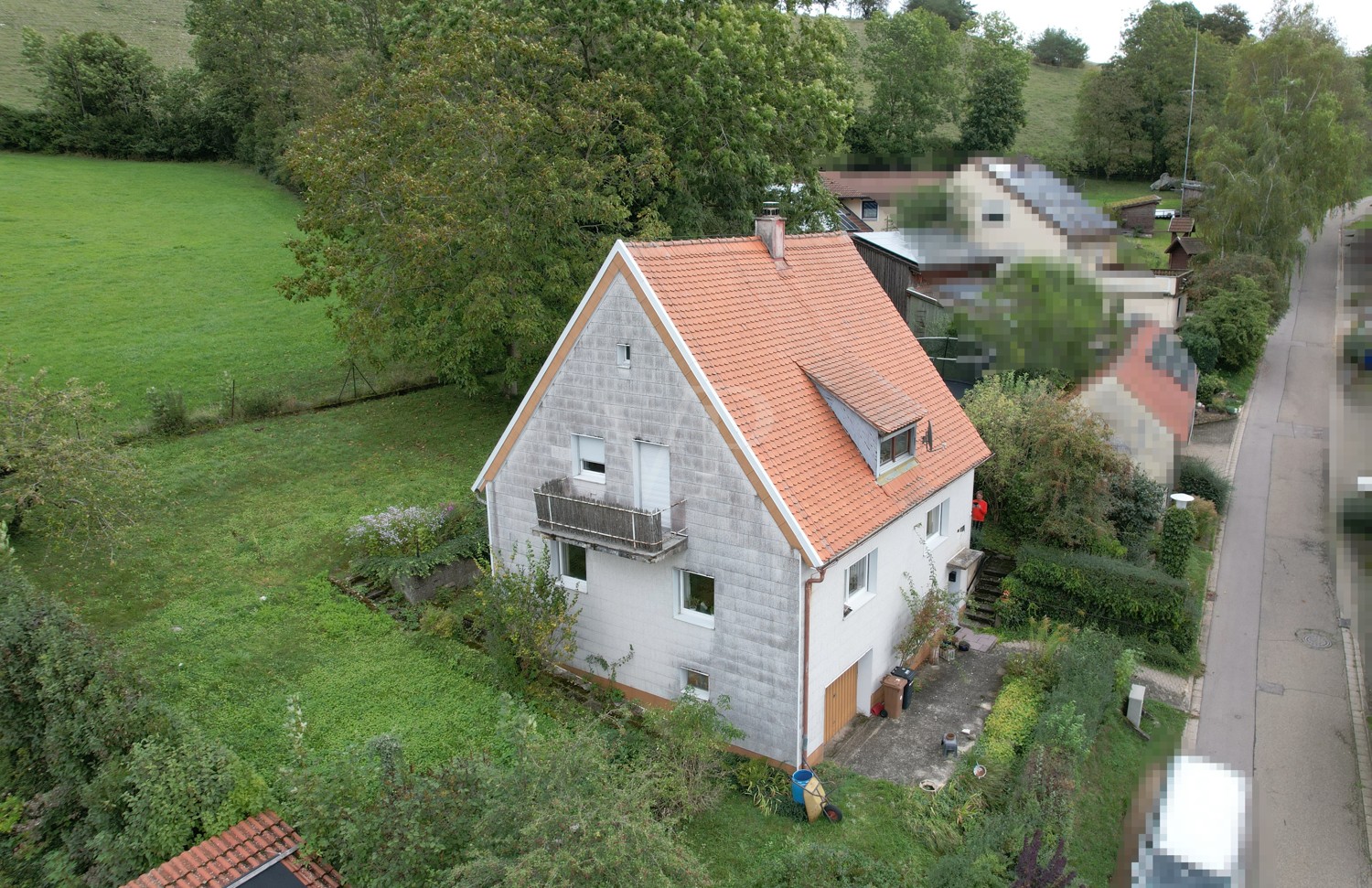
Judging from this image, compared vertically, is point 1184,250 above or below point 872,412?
above

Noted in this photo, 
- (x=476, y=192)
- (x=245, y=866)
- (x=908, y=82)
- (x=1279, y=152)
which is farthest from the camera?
(x=908, y=82)

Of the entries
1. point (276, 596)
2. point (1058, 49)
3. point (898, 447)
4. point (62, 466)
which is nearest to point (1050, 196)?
point (898, 447)

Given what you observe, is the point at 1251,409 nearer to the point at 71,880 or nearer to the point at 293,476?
the point at 293,476

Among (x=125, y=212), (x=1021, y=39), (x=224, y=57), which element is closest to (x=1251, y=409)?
(x=1021, y=39)

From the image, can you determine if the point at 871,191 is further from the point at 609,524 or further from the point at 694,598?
the point at 609,524

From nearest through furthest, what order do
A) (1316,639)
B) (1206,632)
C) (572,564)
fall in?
(572,564) < (1316,639) < (1206,632)

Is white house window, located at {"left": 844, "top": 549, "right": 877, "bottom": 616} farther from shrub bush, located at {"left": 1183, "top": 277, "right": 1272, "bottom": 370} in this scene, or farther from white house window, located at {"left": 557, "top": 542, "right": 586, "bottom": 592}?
shrub bush, located at {"left": 1183, "top": 277, "right": 1272, "bottom": 370}
